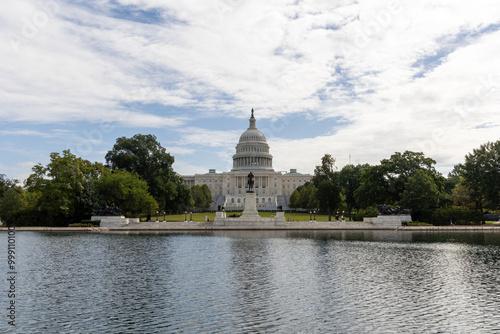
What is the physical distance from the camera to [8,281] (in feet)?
64.2

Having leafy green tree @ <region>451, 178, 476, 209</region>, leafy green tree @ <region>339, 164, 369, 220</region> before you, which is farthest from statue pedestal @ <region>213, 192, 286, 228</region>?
leafy green tree @ <region>451, 178, 476, 209</region>

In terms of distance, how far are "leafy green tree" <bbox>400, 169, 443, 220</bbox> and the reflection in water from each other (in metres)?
30.1

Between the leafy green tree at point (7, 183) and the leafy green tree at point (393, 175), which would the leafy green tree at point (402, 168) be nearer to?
the leafy green tree at point (393, 175)

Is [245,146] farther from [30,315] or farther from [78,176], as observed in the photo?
[30,315]

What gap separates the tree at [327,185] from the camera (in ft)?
244

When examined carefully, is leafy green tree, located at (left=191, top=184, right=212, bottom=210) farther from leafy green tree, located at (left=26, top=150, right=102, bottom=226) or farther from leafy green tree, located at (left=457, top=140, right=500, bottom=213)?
leafy green tree, located at (left=457, top=140, right=500, bottom=213)

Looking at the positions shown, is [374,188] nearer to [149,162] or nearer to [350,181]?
[350,181]

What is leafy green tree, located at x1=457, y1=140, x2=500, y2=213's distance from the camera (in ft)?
187

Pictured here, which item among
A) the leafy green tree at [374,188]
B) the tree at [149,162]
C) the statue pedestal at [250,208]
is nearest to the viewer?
the statue pedestal at [250,208]

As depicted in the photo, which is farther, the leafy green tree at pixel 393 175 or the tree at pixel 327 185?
the tree at pixel 327 185

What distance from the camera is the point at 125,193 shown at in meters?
60.6

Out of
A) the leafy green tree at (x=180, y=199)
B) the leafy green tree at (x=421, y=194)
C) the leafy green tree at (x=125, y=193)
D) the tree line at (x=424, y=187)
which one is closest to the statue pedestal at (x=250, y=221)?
the leafy green tree at (x=125, y=193)

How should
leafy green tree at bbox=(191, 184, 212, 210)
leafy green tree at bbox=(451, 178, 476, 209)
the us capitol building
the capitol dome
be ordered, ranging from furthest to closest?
the capitol dome, the us capitol building, leafy green tree at bbox=(191, 184, 212, 210), leafy green tree at bbox=(451, 178, 476, 209)

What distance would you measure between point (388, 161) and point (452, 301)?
5119cm
